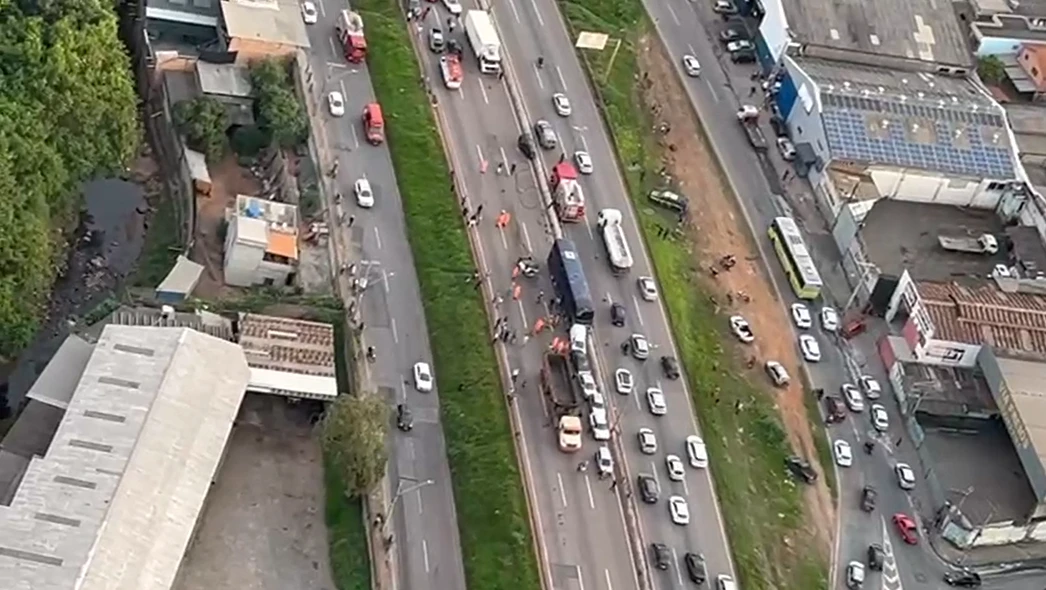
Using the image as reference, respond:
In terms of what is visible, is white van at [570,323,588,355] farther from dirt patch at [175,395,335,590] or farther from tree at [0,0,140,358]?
tree at [0,0,140,358]

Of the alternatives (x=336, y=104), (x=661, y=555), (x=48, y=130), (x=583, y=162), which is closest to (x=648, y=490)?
(x=661, y=555)

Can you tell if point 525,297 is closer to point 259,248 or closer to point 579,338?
point 579,338

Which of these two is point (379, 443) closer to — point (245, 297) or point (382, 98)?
point (245, 297)

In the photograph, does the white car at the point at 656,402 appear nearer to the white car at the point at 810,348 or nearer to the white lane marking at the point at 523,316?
the white lane marking at the point at 523,316

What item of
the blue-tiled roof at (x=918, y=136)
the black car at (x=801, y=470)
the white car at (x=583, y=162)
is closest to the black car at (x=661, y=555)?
the black car at (x=801, y=470)

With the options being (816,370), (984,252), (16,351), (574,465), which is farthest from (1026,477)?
(16,351)

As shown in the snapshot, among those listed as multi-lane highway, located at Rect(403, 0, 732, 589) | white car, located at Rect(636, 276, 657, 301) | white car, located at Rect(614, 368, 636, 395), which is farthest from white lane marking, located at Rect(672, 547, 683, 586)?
white car, located at Rect(636, 276, 657, 301)
